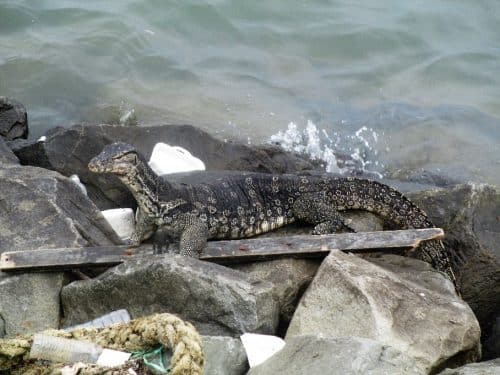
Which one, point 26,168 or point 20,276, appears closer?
point 20,276

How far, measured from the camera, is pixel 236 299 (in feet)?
18.1

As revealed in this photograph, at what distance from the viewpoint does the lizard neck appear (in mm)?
7051

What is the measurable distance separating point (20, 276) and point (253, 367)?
227cm

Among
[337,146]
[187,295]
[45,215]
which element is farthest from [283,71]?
[187,295]

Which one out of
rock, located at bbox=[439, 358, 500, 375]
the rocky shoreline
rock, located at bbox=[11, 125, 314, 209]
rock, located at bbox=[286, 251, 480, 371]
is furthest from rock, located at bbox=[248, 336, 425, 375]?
rock, located at bbox=[11, 125, 314, 209]

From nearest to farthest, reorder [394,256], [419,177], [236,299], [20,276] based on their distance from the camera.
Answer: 1. [236,299]
2. [20,276]
3. [394,256]
4. [419,177]

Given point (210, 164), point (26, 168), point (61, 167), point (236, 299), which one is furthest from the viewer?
point (210, 164)

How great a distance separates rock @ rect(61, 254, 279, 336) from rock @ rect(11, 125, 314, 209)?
277 cm

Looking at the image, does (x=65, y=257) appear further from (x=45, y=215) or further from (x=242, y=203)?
(x=242, y=203)

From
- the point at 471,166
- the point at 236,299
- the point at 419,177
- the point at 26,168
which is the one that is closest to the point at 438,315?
the point at 236,299

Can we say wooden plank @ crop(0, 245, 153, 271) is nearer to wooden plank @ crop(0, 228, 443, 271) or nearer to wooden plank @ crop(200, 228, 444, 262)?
wooden plank @ crop(0, 228, 443, 271)

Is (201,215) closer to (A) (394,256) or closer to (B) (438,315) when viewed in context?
(A) (394,256)

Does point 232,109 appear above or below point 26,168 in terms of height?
below

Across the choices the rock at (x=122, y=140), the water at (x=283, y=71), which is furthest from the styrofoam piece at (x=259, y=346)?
the water at (x=283, y=71)
